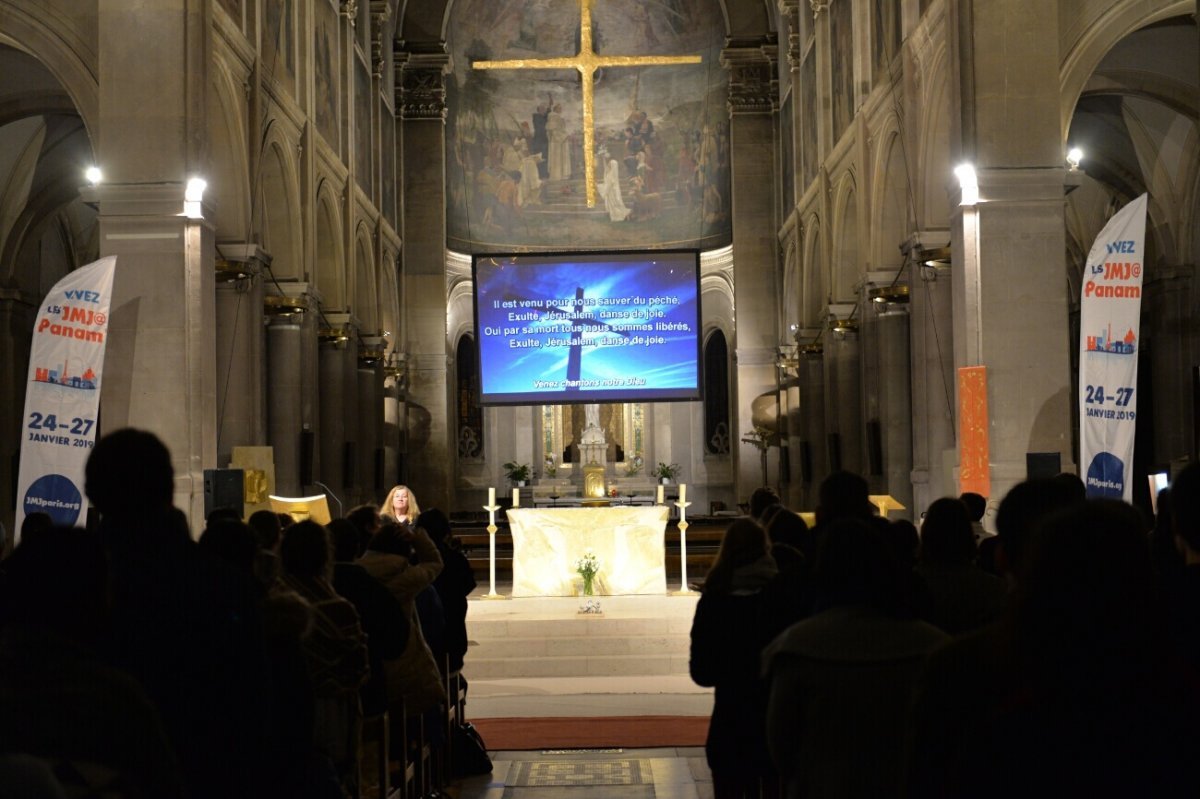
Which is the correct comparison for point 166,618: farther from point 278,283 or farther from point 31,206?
point 31,206

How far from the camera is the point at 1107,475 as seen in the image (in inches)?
462

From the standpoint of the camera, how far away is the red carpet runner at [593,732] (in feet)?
33.2

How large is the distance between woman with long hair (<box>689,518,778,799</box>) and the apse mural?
97.6 ft

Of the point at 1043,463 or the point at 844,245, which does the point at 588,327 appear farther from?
the point at 1043,463

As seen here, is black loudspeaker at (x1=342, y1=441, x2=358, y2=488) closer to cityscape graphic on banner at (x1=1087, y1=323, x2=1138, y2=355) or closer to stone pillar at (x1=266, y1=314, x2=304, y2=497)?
stone pillar at (x1=266, y1=314, x2=304, y2=497)

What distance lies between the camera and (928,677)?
274 cm

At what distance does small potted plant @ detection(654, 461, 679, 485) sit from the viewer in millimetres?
35781

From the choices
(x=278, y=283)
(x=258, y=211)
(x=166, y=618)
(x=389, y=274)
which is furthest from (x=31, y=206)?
(x=166, y=618)

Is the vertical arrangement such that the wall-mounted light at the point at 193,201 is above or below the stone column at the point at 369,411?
above

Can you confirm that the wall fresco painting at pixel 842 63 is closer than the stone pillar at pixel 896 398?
No

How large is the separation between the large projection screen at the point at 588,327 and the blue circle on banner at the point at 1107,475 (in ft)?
51.3

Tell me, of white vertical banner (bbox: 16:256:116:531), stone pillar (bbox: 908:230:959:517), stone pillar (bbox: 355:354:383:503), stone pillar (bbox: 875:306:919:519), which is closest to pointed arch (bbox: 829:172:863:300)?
stone pillar (bbox: 875:306:919:519)

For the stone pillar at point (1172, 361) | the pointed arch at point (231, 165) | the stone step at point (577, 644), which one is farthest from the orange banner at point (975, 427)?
the stone pillar at point (1172, 361)

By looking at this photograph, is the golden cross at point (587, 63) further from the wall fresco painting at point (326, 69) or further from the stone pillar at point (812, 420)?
the stone pillar at point (812, 420)
